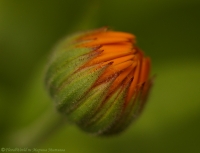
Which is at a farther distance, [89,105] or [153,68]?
[153,68]

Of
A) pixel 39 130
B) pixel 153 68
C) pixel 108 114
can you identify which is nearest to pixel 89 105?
pixel 108 114

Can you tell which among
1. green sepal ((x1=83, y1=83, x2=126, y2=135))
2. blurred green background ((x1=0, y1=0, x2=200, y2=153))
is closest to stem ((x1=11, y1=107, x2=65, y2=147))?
blurred green background ((x1=0, y1=0, x2=200, y2=153))

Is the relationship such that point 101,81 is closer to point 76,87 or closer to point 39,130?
point 76,87

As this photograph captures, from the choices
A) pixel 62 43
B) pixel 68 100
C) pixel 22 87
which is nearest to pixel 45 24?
pixel 22 87

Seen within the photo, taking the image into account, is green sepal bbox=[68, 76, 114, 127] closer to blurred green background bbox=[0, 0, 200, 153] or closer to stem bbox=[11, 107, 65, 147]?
stem bbox=[11, 107, 65, 147]

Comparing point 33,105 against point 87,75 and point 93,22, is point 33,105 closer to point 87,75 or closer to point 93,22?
point 93,22
